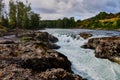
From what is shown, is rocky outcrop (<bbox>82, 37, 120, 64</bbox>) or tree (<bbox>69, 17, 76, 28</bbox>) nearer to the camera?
rocky outcrop (<bbox>82, 37, 120, 64</bbox>)

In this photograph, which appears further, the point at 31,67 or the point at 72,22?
the point at 72,22

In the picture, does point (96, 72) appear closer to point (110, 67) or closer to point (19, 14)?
point (110, 67)

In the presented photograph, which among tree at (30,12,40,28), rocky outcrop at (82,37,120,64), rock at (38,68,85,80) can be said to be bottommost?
rocky outcrop at (82,37,120,64)

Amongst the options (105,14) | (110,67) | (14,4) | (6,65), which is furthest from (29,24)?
(6,65)

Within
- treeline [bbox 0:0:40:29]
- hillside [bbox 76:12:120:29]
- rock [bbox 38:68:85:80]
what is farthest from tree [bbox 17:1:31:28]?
rock [bbox 38:68:85:80]

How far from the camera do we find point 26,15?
371ft

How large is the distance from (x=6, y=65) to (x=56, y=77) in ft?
13.7

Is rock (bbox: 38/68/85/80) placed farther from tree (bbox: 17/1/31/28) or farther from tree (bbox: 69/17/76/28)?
tree (bbox: 69/17/76/28)

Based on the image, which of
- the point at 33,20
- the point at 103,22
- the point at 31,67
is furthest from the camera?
Result: the point at 103,22

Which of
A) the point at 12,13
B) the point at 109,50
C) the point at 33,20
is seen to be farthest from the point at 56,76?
the point at 33,20

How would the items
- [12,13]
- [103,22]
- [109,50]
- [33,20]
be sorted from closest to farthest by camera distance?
[109,50] < [12,13] < [33,20] < [103,22]

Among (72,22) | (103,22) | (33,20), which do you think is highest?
(33,20)

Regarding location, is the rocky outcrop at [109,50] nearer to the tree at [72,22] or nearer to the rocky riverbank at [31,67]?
the rocky riverbank at [31,67]

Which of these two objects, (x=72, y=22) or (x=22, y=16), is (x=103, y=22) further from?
(x=22, y=16)
